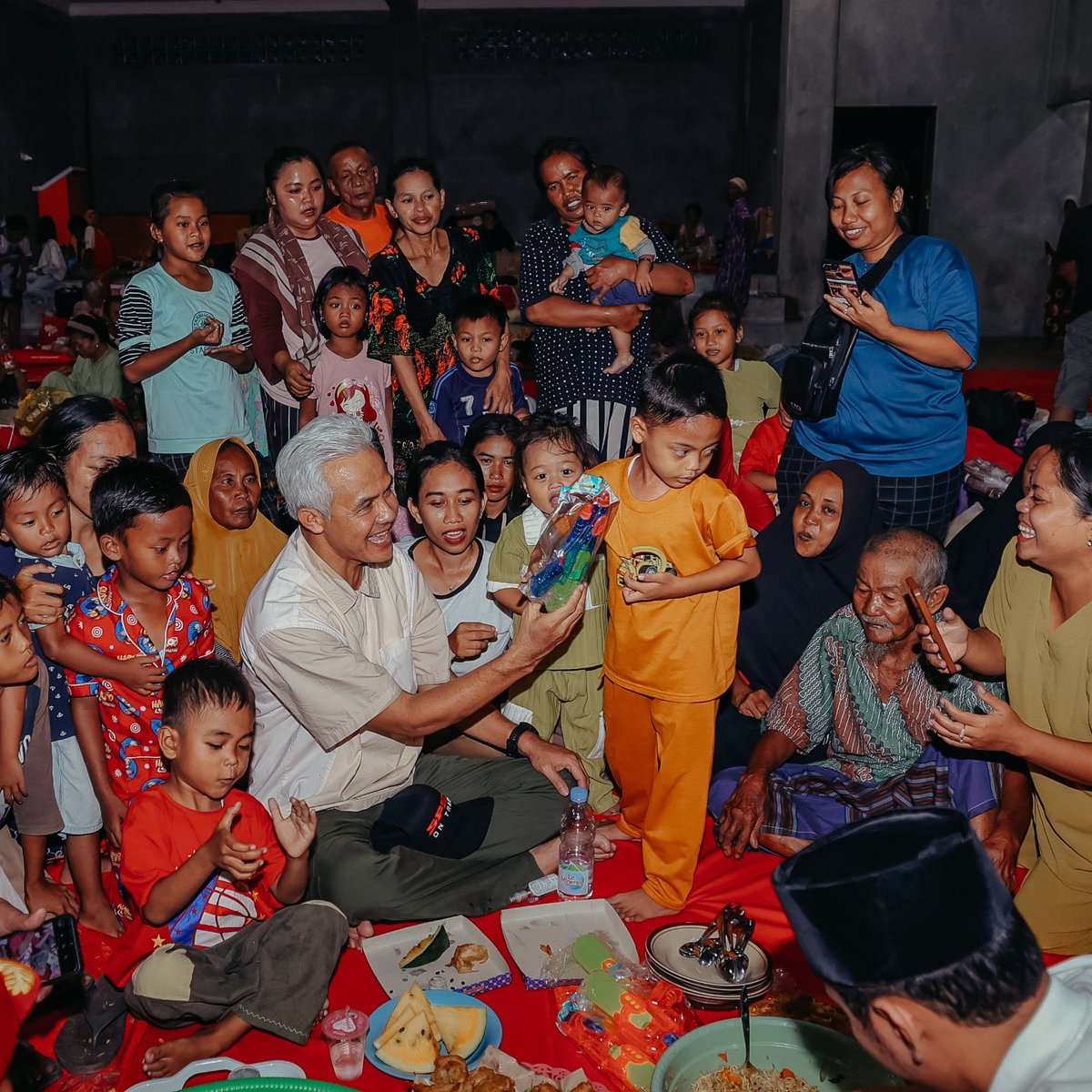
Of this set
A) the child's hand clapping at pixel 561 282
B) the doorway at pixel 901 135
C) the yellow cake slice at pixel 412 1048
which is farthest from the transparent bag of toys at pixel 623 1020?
the doorway at pixel 901 135

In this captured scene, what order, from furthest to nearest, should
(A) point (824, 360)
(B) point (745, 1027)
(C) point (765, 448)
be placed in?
(C) point (765, 448), (A) point (824, 360), (B) point (745, 1027)

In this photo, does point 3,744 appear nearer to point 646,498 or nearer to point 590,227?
point 646,498

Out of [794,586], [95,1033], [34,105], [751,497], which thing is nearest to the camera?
[95,1033]

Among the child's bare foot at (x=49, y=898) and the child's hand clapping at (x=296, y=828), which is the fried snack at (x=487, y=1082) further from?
the child's bare foot at (x=49, y=898)

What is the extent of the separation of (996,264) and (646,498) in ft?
42.2

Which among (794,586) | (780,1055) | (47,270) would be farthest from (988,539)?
(47,270)

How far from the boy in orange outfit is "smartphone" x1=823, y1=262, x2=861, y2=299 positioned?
0.66 m

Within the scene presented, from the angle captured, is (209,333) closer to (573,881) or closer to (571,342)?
(571,342)

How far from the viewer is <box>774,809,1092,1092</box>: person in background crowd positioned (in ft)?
4.53

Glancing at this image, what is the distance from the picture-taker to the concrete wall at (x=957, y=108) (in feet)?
43.8

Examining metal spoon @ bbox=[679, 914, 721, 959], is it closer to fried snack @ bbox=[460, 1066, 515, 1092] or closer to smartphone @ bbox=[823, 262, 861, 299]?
fried snack @ bbox=[460, 1066, 515, 1092]

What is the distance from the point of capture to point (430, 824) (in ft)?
9.55

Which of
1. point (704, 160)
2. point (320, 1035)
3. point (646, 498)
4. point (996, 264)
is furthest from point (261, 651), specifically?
point (704, 160)

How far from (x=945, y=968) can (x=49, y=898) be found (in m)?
2.44
